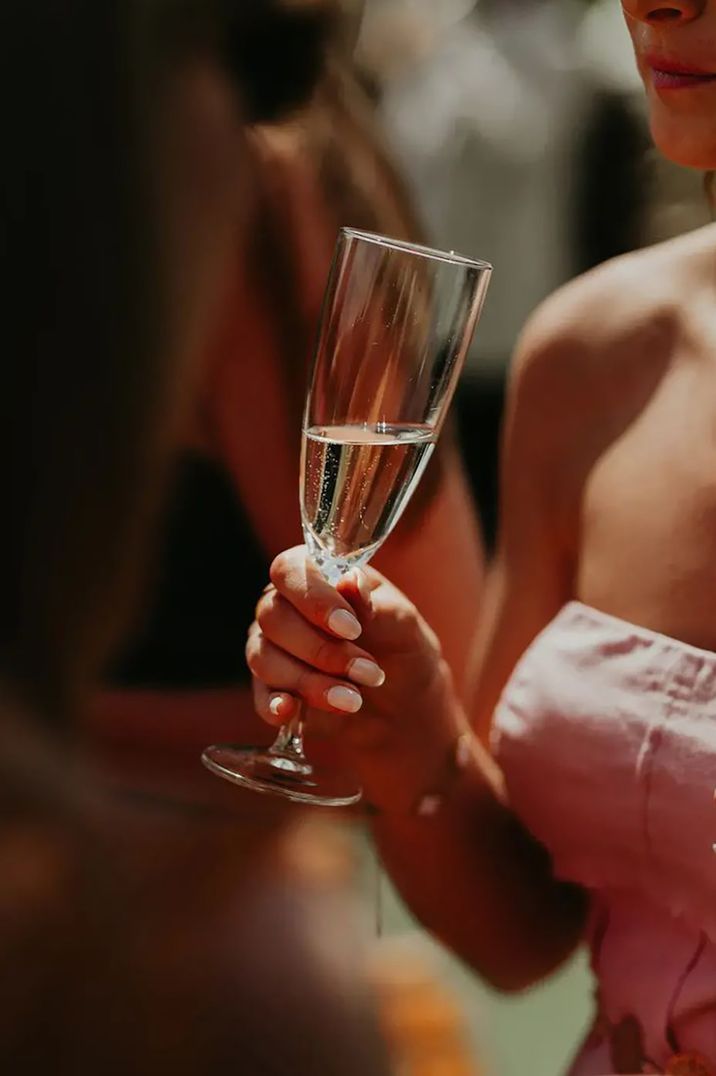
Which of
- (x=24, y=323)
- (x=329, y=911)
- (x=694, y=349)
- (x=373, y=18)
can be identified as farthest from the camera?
(x=373, y=18)

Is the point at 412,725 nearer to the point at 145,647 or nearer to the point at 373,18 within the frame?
the point at 145,647

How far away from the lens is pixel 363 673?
1.86ft

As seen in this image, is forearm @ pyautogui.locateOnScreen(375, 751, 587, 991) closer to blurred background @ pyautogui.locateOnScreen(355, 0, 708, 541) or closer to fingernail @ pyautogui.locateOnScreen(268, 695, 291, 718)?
fingernail @ pyautogui.locateOnScreen(268, 695, 291, 718)

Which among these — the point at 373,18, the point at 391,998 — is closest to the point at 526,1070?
the point at 391,998

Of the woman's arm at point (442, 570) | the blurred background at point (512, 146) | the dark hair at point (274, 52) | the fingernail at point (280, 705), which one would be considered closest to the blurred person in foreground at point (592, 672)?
the fingernail at point (280, 705)

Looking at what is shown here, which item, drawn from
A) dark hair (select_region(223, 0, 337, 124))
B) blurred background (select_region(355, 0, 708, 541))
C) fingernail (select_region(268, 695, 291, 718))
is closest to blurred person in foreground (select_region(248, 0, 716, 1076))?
fingernail (select_region(268, 695, 291, 718))

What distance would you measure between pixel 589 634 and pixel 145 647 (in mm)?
419

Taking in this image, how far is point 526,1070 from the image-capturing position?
1020 mm

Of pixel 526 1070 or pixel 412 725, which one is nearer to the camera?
pixel 412 725

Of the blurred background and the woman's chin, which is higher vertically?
the blurred background

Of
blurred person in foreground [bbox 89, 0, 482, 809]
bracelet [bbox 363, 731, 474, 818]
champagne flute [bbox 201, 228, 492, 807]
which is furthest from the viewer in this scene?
blurred person in foreground [bbox 89, 0, 482, 809]

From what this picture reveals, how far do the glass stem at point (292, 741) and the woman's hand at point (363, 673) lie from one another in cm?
2

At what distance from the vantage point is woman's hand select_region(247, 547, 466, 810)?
567mm

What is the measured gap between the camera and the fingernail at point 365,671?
1.85ft
